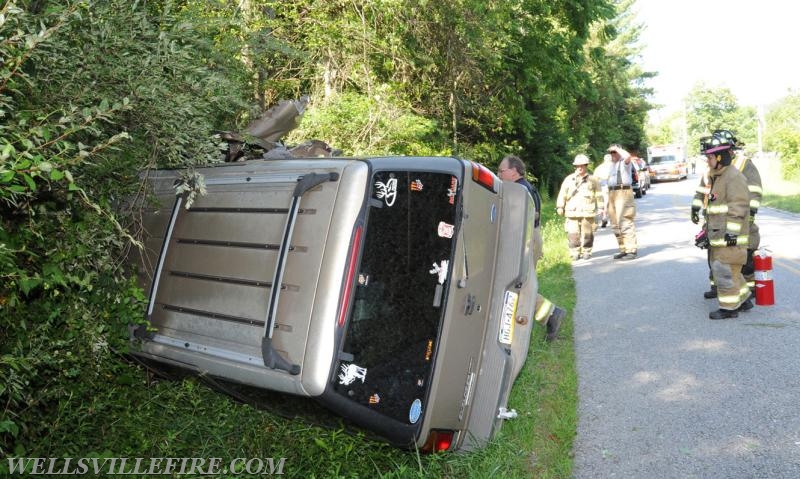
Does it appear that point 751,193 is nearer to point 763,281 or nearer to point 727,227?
point 727,227

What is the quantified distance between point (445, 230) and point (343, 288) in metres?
0.86

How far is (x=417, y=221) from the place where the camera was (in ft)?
13.9

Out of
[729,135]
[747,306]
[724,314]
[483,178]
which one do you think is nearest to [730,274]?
[724,314]

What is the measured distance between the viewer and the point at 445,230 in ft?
14.4

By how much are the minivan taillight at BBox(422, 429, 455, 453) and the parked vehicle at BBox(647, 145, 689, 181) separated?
45.4 m

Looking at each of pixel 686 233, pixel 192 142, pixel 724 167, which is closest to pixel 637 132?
pixel 686 233

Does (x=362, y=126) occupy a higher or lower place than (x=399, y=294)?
higher

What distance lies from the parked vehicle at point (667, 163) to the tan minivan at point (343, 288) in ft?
148

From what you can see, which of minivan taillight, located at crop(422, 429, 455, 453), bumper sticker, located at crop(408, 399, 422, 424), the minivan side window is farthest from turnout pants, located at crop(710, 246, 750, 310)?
the minivan side window

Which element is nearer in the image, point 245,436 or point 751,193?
point 245,436

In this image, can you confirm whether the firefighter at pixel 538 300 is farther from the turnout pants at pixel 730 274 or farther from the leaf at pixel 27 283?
the leaf at pixel 27 283

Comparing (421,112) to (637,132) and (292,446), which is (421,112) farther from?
(637,132)

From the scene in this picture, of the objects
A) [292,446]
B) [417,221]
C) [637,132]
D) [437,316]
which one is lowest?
[292,446]

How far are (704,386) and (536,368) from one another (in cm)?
145
